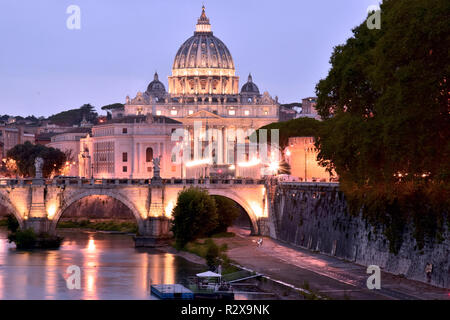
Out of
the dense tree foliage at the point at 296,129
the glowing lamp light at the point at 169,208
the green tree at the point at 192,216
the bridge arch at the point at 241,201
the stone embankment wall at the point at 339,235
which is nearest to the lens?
the stone embankment wall at the point at 339,235

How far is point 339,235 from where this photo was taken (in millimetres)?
49938

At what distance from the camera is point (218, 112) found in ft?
544

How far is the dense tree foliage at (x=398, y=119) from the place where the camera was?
36.6 metres

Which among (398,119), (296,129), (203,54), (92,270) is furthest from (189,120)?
(398,119)

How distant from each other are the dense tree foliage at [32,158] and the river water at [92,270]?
44617 millimetres

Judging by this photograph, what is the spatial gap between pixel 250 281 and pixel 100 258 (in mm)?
16362

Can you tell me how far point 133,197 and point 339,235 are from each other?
21.5 m

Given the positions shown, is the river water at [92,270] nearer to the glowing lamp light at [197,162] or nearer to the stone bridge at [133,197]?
the stone bridge at [133,197]

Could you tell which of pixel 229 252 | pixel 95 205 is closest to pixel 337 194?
pixel 229 252

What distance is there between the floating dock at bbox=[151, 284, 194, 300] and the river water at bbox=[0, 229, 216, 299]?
1.40 feet

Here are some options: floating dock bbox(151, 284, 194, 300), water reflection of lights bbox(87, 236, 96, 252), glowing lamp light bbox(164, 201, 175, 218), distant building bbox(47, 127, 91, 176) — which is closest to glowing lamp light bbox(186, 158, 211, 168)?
distant building bbox(47, 127, 91, 176)

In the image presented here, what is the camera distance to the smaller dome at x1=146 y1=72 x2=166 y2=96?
182250mm

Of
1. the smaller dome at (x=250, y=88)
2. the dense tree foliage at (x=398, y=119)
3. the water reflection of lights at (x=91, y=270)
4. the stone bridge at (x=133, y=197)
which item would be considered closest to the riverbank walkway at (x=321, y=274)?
the dense tree foliage at (x=398, y=119)

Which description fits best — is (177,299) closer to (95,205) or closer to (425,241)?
(425,241)
